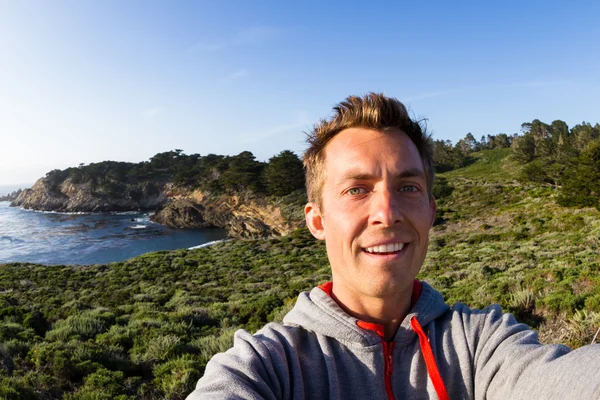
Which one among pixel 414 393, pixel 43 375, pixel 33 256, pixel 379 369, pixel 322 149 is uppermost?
pixel 322 149

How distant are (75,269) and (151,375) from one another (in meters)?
22.7

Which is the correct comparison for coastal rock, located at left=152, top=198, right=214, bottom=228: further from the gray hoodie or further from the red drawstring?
the red drawstring

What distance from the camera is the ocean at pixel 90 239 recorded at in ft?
134

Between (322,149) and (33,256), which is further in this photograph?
(33,256)

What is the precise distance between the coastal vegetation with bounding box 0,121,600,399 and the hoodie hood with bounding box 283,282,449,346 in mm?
3730

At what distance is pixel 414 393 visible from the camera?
172 cm

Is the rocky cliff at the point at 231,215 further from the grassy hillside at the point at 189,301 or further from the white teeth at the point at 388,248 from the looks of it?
the white teeth at the point at 388,248

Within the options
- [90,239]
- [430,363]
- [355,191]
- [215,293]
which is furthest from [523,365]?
[90,239]

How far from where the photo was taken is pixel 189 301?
40.8ft

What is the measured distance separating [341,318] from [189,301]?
11791mm

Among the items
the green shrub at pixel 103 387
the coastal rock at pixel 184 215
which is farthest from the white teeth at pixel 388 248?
the coastal rock at pixel 184 215

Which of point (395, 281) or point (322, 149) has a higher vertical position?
point (322, 149)

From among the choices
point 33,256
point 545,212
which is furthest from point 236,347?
point 33,256

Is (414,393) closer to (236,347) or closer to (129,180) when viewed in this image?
(236,347)
